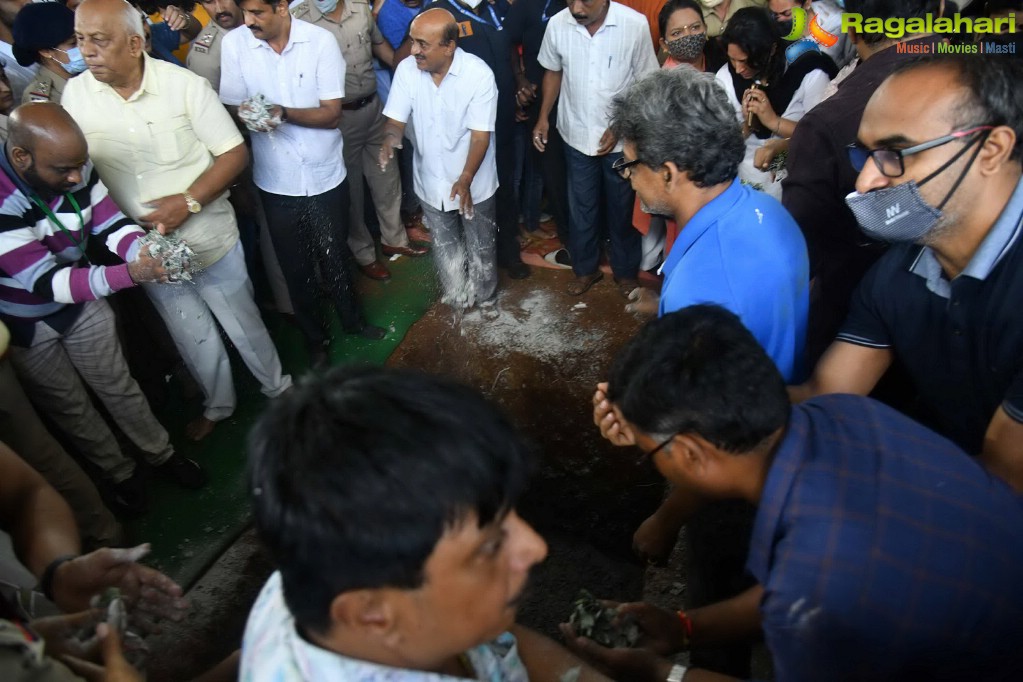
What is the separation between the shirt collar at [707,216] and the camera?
2365 millimetres

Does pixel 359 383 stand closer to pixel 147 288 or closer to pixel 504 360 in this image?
pixel 147 288

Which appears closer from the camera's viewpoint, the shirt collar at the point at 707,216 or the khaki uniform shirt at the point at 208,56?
the shirt collar at the point at 707,216

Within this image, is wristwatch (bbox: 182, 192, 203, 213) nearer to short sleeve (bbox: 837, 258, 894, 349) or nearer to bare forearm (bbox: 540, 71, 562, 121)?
bare forearm (bbox: 540, 71, 562, 121)

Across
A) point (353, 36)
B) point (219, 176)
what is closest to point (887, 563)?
point (219, 176)

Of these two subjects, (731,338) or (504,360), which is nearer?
(731,338)

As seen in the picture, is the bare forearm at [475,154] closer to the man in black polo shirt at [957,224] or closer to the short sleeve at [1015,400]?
the man in black polo shirt at [957,224]

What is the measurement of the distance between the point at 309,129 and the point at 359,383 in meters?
3.45

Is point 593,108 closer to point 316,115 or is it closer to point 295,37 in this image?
point 316,115

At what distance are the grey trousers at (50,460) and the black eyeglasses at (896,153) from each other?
3.26 metres

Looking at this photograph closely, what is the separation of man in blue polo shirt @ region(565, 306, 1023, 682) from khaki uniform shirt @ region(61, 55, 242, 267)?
110 inches

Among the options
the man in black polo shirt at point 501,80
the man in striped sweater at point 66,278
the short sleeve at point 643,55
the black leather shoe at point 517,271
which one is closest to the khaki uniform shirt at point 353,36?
the man in black polo shirt at point 501,80

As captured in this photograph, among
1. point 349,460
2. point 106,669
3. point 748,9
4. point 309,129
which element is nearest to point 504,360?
point 309,129

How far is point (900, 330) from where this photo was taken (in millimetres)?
2219

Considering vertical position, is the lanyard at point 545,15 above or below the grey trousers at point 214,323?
above
